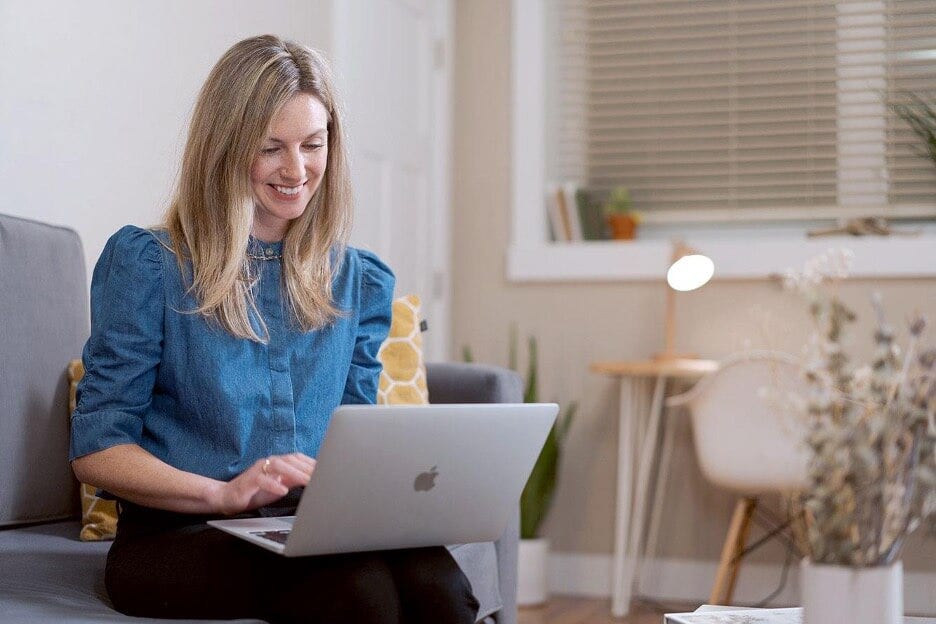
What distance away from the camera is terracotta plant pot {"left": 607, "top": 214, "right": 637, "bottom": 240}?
3.97 meters

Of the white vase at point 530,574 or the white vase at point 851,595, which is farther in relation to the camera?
the white vase at point 530,574

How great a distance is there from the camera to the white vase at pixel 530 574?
362cm

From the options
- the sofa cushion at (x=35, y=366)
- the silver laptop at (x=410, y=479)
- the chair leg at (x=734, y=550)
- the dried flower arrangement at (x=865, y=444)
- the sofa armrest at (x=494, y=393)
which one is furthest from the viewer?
the chair leg at (x=734, y=550)

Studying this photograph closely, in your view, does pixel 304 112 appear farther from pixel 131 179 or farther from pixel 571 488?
pixel 571 488

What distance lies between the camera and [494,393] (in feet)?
7.47

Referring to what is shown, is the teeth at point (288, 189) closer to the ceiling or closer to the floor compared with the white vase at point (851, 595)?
closer to the ceiling

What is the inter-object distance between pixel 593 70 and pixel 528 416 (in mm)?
2910

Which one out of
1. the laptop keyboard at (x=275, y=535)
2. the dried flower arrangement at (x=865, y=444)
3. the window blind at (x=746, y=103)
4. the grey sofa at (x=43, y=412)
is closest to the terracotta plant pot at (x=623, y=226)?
the window blind at (x=746, y=103)

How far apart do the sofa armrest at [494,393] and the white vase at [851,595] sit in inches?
40.5

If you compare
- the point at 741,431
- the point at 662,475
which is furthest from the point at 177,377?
the point at 662,475

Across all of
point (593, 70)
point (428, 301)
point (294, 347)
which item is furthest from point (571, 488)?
point (294, 347)

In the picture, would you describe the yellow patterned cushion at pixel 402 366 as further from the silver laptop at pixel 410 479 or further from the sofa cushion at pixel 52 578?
the silver laptop at pixel 410 479

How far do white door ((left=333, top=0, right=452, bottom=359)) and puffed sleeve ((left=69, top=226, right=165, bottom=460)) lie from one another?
175cm

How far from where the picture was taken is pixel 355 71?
351 cm
